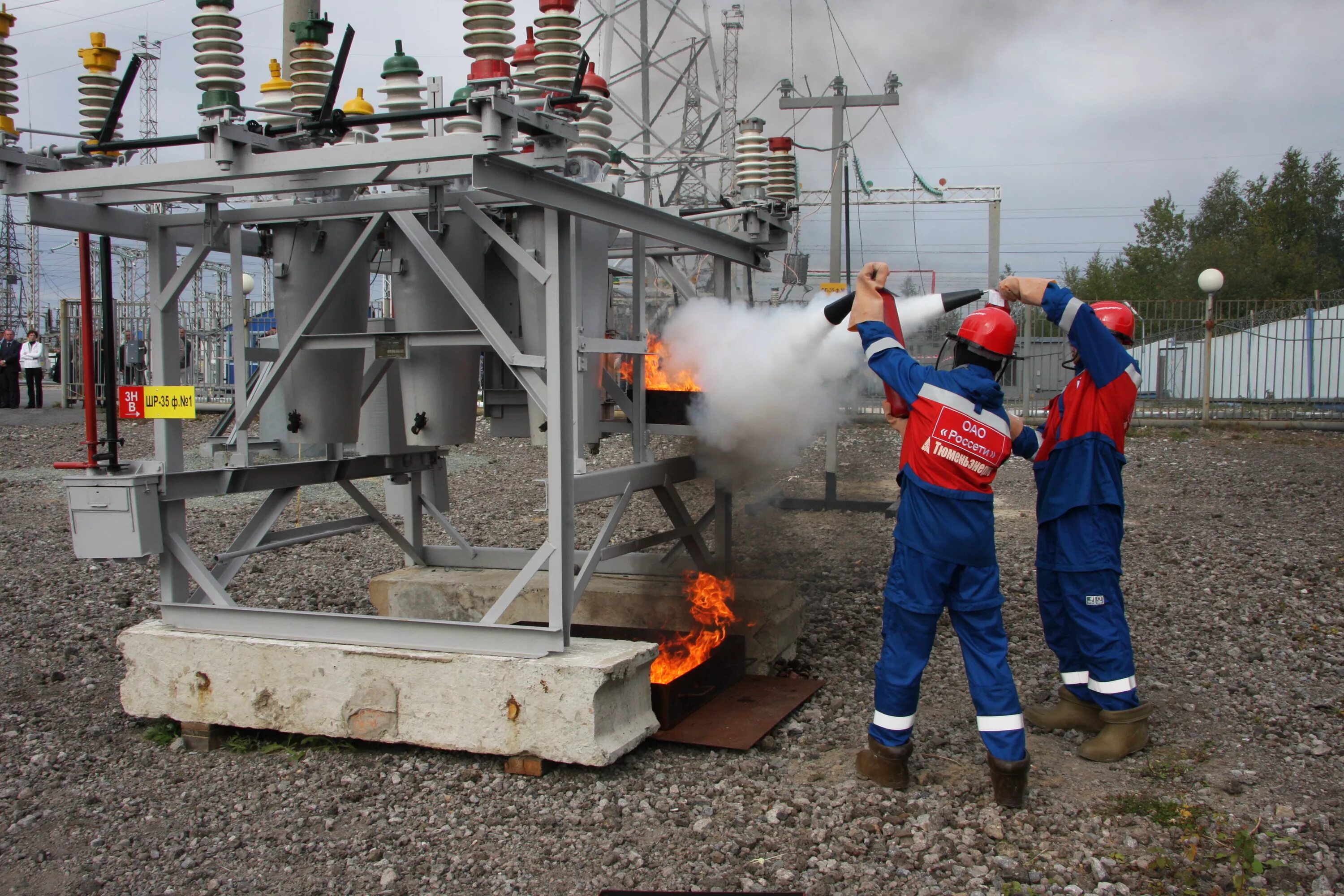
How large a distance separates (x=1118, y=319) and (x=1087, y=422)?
2.25 ft

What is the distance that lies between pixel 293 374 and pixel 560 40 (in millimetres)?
2380

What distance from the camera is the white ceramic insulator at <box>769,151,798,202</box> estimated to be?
6.21 metres

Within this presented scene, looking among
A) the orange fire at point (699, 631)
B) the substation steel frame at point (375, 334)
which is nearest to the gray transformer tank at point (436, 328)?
the substation steel frame at point (375, 334)

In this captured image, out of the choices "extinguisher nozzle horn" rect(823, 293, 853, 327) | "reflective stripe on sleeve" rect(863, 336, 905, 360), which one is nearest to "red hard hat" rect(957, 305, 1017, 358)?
"reflective stripe on sleeve" rect(863, 336, 905, 360)

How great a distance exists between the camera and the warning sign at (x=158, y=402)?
478 cm

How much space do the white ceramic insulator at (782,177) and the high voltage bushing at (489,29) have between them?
2459mm

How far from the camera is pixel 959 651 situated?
5.93 m

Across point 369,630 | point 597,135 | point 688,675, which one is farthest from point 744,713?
point 597,135

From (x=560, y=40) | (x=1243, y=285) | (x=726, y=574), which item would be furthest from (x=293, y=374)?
(x=1243, y=285)

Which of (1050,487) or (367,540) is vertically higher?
(1050,487)

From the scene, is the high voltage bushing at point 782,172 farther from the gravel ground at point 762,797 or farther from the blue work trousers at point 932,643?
the blue work trousers at point 932,643

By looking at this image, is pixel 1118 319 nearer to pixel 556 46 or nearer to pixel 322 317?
pixel 556 46

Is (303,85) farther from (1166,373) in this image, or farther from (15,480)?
(1166,373)

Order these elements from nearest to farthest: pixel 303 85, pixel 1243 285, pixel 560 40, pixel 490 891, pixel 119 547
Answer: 1. pixel 490 891
2. pixel 560 40
3. pixel 303 85
4. pixel 119 547
5. pixel 1243 285
